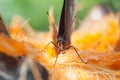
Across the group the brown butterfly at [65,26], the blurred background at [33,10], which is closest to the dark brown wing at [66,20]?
the brown butterfly at [65,26]

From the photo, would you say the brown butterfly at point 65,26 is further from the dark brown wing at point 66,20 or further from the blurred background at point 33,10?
the blurred background at point 33,10

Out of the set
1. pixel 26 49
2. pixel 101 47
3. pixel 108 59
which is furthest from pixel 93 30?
pixel 26 49

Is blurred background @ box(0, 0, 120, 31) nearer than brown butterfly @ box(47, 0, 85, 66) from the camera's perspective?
No

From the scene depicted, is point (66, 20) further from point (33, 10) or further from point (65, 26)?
point (33, 10)

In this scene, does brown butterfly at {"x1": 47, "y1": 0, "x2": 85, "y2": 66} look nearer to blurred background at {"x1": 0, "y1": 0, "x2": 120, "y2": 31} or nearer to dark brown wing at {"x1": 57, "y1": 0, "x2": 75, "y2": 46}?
dark brown wing at {"x1": 57, "y1": 0, "x2": 75, "y2": 46}

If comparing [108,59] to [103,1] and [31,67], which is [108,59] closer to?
[31,67]

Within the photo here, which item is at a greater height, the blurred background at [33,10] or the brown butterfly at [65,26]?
the brown butterfly at [65,26]

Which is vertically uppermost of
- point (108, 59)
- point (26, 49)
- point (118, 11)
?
point (26, 49)

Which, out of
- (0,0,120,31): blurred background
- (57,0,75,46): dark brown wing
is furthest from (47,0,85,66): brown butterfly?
(0,0,120,31): blurred background
